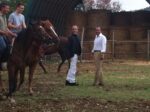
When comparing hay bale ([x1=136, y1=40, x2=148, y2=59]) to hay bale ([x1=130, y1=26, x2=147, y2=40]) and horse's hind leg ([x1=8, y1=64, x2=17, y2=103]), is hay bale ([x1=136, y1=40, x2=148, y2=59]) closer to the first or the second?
hay bale ([x1=130, y1=26, x2=147, y2=40])

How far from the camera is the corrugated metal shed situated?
34062 mm

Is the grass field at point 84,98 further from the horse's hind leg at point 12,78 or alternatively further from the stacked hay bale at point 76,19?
the stacked hay bale at point 76,19

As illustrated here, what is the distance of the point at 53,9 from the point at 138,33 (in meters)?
6.06

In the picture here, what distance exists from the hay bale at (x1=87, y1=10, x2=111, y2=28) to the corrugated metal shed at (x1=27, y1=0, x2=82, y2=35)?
136cm

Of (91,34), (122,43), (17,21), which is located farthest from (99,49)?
(91,34)

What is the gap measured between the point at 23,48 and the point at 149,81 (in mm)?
6721

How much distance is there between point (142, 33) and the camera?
3872 centimetres

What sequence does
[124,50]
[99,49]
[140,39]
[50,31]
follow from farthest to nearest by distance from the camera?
[140,39], [124,50], [99,49], [50,31]

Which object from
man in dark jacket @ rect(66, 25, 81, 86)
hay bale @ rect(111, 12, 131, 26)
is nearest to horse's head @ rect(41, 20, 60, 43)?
man in dark jacket @ rect(66, 25, 81, 86)

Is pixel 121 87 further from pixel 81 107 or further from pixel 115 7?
pixel 115 7

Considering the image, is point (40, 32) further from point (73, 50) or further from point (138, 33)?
point (138, 33)

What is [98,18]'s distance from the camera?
39.2 meters

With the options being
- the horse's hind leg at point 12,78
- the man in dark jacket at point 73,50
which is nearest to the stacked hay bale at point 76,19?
the man in dark jacket at point 73,50

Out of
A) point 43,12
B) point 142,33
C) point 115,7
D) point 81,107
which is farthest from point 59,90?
point 115,7
